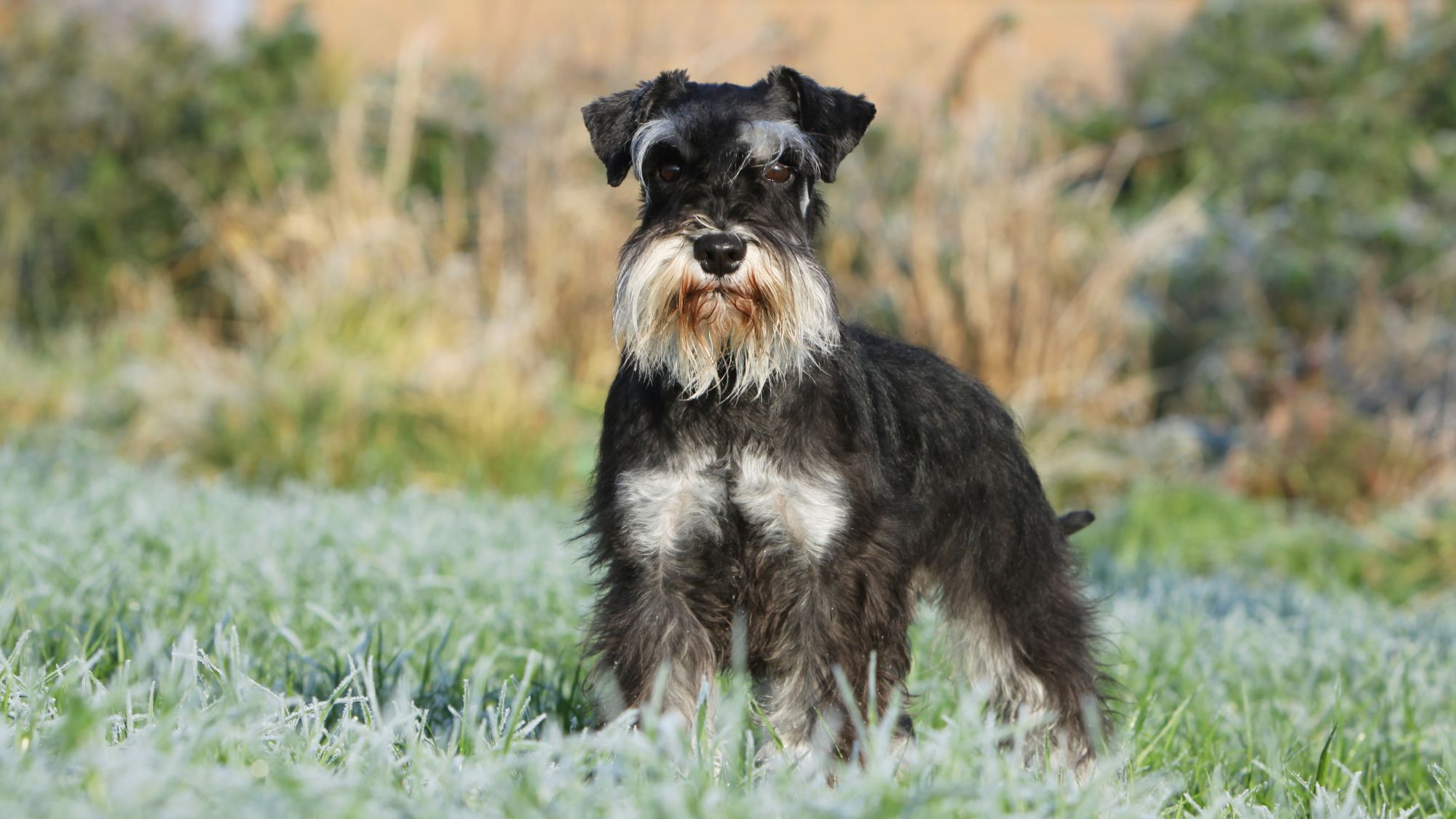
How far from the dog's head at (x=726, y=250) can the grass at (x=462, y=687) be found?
0.74 m

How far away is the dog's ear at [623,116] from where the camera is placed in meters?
3.04

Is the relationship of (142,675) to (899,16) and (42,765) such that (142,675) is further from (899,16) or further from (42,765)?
(899,16)

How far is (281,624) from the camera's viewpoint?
10.4 feet

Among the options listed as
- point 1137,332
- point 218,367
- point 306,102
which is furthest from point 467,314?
point 1137,332

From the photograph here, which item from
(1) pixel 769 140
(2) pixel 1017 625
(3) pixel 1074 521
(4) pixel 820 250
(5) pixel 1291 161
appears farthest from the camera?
(5) pixel 1291 161

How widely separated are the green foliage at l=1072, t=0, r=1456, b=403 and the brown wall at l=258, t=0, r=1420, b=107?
3.11 ft

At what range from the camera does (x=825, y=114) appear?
3.00 metres

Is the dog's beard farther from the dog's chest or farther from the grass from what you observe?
the grass

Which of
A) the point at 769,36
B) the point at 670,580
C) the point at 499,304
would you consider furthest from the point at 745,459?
the point at 769,36

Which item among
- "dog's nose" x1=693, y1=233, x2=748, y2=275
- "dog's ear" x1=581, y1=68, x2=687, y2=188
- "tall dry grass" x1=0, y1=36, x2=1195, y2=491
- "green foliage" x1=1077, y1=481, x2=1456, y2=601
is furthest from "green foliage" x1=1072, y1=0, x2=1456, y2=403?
"dog's nose" x1=693, y1=233, x2=748, y2=275

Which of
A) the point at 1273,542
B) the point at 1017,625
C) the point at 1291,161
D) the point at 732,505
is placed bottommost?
the point at 1273,542

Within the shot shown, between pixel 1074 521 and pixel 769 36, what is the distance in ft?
22.8

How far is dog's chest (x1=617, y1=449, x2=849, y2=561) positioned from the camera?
2633 mm

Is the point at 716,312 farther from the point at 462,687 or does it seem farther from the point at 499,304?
the point at 499,304
